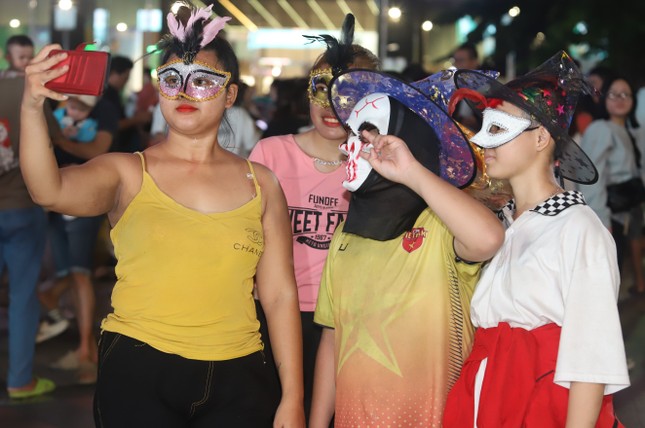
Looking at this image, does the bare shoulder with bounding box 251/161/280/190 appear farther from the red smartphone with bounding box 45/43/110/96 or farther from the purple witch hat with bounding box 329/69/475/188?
the red smartphone with bounding box 45/43/110/96

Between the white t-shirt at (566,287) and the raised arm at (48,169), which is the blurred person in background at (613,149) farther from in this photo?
the raised arm at (48,169)

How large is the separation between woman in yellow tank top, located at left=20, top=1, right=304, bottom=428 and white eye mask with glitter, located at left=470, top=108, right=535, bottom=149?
77 cm

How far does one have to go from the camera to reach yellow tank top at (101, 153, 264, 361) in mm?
3209

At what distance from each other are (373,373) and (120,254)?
2.98ft

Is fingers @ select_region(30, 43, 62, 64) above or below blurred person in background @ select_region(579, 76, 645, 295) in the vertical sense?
above

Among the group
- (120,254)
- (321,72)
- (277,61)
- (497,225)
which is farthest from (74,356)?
(277,61)

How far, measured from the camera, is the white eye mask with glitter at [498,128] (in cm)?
320

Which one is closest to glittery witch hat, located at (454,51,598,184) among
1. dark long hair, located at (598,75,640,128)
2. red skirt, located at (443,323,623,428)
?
red skirt, located at (443,323,623,428)

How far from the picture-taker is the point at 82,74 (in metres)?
3.04

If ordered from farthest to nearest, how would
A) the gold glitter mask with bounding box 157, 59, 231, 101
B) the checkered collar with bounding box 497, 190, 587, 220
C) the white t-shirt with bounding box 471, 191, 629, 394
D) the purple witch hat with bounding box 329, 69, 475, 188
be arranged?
the gold glitter mask with bounding box 157, 59, 231, 101 < the purple witch hat with bounding box 329, 69, 475, 188 < the checkered collar with bounding box 497, 190, 587, 220 < the white t-shirt with bounding box 471, 191, 629, 394

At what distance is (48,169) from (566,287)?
1580 millimetres

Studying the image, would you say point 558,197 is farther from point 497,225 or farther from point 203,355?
point 203,355

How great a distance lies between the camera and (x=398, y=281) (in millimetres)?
3273

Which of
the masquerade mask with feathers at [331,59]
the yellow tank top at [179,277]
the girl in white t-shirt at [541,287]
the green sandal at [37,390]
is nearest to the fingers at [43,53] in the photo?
the yellow tank top at [179,277]
